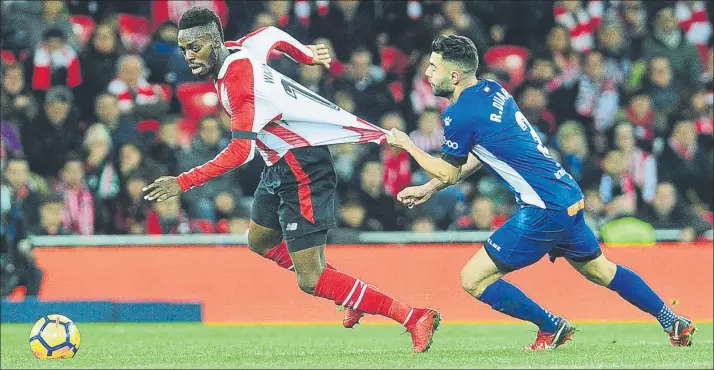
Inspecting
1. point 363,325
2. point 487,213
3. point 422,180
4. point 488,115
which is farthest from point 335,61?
point 488,115

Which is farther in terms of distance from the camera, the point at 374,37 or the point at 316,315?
the point at 374,37

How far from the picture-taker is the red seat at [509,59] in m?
16.4

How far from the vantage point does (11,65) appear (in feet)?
49.1

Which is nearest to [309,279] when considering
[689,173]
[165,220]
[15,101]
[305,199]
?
[305,199]

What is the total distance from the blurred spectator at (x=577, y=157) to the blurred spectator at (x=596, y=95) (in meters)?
0.87

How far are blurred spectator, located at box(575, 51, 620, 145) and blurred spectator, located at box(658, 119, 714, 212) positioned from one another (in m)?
0.98

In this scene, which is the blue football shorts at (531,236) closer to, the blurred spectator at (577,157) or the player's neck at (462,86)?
the player's neck at (462,86)

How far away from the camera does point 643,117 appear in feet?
53.2

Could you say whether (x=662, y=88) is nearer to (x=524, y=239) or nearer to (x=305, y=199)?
(x=524, y=239)

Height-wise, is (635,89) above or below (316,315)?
above

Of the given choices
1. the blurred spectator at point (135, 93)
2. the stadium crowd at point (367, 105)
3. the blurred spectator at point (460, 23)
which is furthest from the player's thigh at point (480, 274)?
the blurred spectator at point (460, 23)

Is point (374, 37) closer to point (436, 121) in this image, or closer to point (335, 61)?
point (335, 61)

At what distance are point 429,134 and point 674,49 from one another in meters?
3.96

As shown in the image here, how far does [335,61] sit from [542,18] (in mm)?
3082
